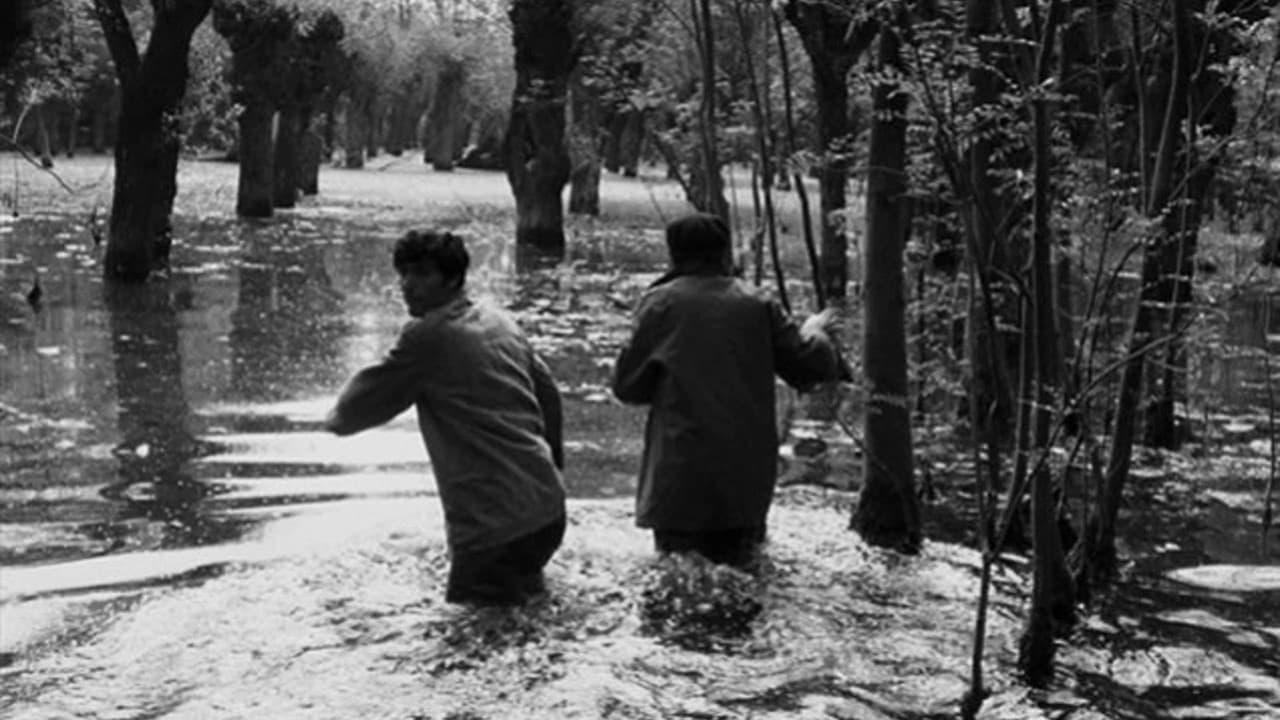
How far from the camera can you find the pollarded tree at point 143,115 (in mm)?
20891

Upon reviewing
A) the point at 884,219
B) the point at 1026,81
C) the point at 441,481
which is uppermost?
the point at 1026,81

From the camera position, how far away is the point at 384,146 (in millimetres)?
120875

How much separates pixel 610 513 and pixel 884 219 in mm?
2507

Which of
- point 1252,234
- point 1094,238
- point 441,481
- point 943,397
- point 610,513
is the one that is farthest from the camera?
point 943,397

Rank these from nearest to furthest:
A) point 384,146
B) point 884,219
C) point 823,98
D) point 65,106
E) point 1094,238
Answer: point 1094,238
point 884,219
point 823,98
point 65,106
point 384,146

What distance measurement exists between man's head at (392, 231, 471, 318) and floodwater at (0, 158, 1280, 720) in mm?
1308

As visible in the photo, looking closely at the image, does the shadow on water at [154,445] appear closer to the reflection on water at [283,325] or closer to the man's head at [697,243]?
the reflection on water at [283,325]

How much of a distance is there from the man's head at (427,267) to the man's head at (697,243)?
142cm

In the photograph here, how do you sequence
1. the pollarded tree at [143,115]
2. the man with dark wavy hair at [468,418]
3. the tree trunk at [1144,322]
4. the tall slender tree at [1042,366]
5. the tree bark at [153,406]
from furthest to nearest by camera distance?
the pollarded tree at [143,115] → the tree bark at [153,406] → the tree trunk at [1144,322] → the man with dark wavy hair at [468,418] → the tall slender tree at [1042,366]

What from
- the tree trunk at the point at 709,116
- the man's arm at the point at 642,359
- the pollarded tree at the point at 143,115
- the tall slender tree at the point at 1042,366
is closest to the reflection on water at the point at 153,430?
the pollarded tree at the point at 143,115

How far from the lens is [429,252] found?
22.3 feet

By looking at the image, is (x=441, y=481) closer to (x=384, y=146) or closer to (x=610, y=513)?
(x=610, y=513)

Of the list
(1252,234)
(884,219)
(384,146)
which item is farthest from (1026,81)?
(384,146)

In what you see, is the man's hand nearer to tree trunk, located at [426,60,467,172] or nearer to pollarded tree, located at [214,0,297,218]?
pollarded tree, located at [214,0,297,218]
